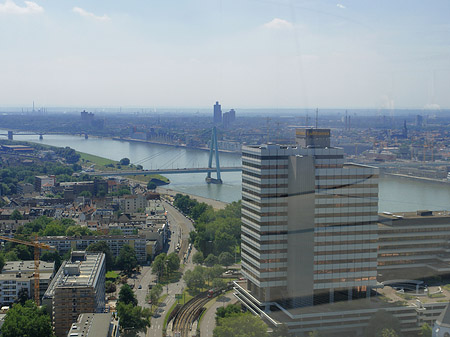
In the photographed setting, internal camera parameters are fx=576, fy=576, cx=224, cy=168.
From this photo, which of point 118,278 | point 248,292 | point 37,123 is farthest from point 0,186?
point 37,123

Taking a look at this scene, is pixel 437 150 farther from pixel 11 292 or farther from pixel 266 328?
pixel 11 292

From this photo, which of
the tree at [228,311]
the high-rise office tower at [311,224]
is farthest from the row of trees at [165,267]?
the high-rise office tower at [311,224]

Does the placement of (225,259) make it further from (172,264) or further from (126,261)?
(126,261)

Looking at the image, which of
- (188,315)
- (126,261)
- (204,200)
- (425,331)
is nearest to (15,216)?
(126,261)

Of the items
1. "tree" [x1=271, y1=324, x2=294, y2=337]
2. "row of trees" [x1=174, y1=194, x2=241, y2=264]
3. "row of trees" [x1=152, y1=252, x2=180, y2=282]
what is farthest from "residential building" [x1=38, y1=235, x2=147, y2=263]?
"tree" [x1=271, y1=324, x2=294, y2=337]

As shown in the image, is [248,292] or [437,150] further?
[437,150]

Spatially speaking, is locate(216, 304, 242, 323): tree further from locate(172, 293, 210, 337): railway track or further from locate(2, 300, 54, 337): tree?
locate(2, 300, 54, 337): tree
